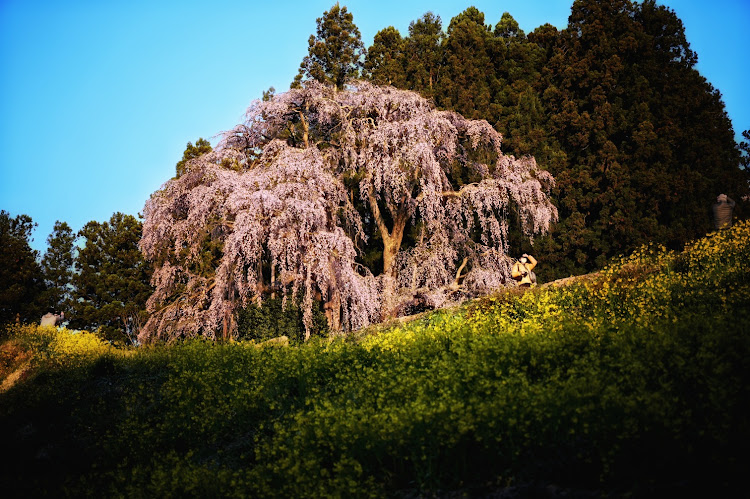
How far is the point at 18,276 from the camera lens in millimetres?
19266

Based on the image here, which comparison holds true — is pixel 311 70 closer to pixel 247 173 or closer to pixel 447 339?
pixel 247 173

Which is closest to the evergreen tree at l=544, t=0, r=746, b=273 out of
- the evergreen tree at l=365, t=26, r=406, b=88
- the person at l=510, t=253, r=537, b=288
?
the person at l=510, t=253, r=537, b=288

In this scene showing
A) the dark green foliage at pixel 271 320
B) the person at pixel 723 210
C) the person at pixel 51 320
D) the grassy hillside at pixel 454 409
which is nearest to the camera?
the grassy hillside at pixel 454 409

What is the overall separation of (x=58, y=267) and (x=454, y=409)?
63.2 ft

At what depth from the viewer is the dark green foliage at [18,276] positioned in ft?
62.5

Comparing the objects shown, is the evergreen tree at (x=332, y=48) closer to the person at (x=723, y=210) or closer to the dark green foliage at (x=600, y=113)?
the dark green foliage at (x=600, y=113)

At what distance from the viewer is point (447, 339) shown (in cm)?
873

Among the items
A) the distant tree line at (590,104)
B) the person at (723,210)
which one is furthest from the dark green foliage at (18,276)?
the person at (723,210)

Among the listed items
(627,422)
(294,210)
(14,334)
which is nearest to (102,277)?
(14,334)

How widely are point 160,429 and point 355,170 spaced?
37.6ft

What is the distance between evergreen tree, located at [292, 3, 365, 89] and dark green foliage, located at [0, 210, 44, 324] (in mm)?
11427

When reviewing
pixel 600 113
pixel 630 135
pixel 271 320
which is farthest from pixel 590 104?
pixel 271 320

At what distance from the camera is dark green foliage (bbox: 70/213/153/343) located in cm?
1808

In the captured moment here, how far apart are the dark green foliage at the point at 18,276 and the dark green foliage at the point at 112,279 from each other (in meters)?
1.87
